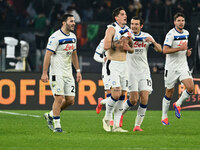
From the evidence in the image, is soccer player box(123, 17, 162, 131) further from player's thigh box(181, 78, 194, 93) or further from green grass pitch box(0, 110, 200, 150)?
player's thigh box(181, 78, 194, 93)

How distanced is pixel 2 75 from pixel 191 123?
21.4ft

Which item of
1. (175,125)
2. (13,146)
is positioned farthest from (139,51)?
(13,146)

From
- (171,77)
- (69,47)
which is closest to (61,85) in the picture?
(69,47)

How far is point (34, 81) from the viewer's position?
18453 millimetres

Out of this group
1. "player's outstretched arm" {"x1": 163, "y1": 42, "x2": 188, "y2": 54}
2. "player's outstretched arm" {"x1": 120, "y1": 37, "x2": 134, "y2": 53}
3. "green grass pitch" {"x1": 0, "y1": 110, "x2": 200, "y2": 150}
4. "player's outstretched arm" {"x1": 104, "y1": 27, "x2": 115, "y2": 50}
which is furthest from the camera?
"player's outstretched arm" {"x1": 163, "y1": 42, "x2": 188, "y2": 54}

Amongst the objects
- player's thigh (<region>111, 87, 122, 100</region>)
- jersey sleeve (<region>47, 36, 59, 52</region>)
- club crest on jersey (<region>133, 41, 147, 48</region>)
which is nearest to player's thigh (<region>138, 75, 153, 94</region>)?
club crest on jersey (<region>133, 41, 147, 48</region>)

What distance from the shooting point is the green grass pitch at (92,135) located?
929 centimetres

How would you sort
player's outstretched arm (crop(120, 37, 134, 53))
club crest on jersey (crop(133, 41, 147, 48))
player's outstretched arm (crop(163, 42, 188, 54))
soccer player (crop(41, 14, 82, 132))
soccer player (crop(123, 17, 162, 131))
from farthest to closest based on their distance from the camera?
player's outstretched arm (crop(163, 42, 188, 54))
club crest on jersey (crop(133, 41, 147, 48))
soccer player (crop(123, 17, 162, 131))
soccer player (crop(41, 14, 82, 132))
player's outstretched arm (crop(120, 37, 134, 53))

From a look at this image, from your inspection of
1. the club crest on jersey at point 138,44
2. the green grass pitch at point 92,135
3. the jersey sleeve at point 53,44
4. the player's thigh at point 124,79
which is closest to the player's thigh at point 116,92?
the player's thigh at point 124,79

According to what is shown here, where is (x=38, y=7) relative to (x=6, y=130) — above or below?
above

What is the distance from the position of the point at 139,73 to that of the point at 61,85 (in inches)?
71.3

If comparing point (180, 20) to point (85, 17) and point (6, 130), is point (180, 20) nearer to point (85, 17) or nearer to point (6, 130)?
point (6, 130)

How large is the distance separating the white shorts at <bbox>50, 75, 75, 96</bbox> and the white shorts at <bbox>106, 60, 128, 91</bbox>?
0.77m

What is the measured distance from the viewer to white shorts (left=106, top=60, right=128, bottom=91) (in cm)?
1105
